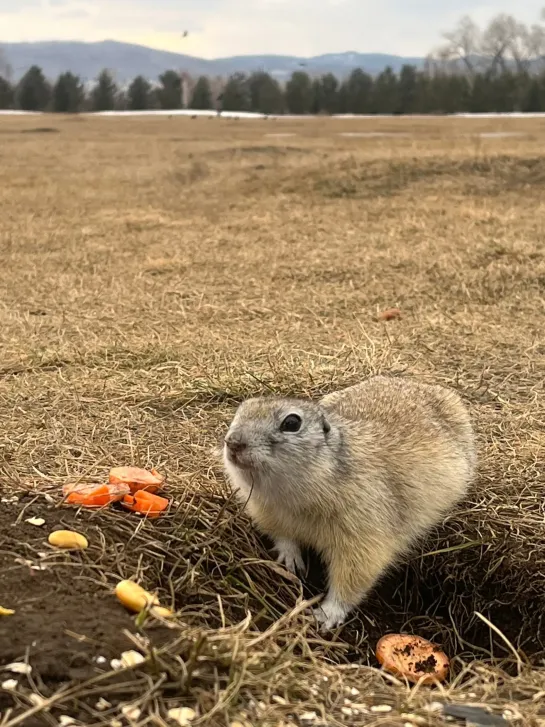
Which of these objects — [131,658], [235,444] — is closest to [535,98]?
[235,444]

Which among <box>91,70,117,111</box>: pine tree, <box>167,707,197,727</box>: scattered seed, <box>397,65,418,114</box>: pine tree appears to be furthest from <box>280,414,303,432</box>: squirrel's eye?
<box>91,70,117,111</box>: pine tree

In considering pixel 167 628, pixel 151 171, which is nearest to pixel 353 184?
pixel 151 171

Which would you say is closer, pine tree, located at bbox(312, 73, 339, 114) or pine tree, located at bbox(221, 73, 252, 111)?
pine tree, located at bbox(221, 73, 252, 111)

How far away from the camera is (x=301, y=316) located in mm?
6945

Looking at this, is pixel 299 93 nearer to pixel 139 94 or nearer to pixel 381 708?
pixel 139 94

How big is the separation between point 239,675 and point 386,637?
3.45ft

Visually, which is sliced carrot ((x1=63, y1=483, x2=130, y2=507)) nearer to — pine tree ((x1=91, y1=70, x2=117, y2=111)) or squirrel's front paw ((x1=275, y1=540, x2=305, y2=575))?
squirrel's front paw ((x1=275, y1=540, x2=305, y2=575))

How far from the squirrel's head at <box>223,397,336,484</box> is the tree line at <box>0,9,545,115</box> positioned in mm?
44584

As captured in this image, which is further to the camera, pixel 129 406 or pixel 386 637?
pixel 129 406

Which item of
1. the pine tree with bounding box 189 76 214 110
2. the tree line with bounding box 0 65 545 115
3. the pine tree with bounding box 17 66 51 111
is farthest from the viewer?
the pine tree with bounding box 189 76 214 110

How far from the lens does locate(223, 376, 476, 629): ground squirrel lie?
321 cm

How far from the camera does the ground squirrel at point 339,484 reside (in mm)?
3213

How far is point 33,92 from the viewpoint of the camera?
46500mm

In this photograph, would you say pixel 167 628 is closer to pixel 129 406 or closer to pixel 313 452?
pixel 313 452
